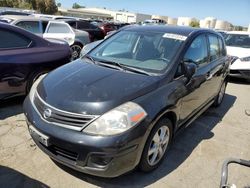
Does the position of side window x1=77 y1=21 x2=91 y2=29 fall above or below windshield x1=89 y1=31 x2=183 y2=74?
below

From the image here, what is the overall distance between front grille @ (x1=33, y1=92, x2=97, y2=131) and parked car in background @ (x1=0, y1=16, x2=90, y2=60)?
571 cm

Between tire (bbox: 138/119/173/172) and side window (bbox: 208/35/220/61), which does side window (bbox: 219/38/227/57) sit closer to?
side window (bbox: 208/35/220/61)

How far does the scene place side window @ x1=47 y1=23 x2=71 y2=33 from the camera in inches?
367

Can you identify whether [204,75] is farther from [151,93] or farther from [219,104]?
[219,104]

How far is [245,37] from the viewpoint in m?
10.2

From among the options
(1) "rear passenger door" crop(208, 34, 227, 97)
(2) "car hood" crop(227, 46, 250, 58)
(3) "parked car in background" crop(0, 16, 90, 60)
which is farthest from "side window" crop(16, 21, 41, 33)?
(2) "car hood" crop(227, 46, 250, 58)

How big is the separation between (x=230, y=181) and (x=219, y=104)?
3.07 meters

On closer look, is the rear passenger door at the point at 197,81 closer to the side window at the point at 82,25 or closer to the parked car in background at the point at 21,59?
the parked car in background at the point at 21,59

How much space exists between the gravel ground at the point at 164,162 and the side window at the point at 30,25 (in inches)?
156

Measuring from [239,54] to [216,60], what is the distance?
451 centimetres

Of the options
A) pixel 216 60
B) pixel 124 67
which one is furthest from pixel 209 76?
pixel 124 67

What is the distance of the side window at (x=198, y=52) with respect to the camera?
3910 mm

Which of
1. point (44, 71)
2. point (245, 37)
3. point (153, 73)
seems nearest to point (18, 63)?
point (44, 71)

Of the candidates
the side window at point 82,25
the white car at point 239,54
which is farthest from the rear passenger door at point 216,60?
the side window at point 82,25
